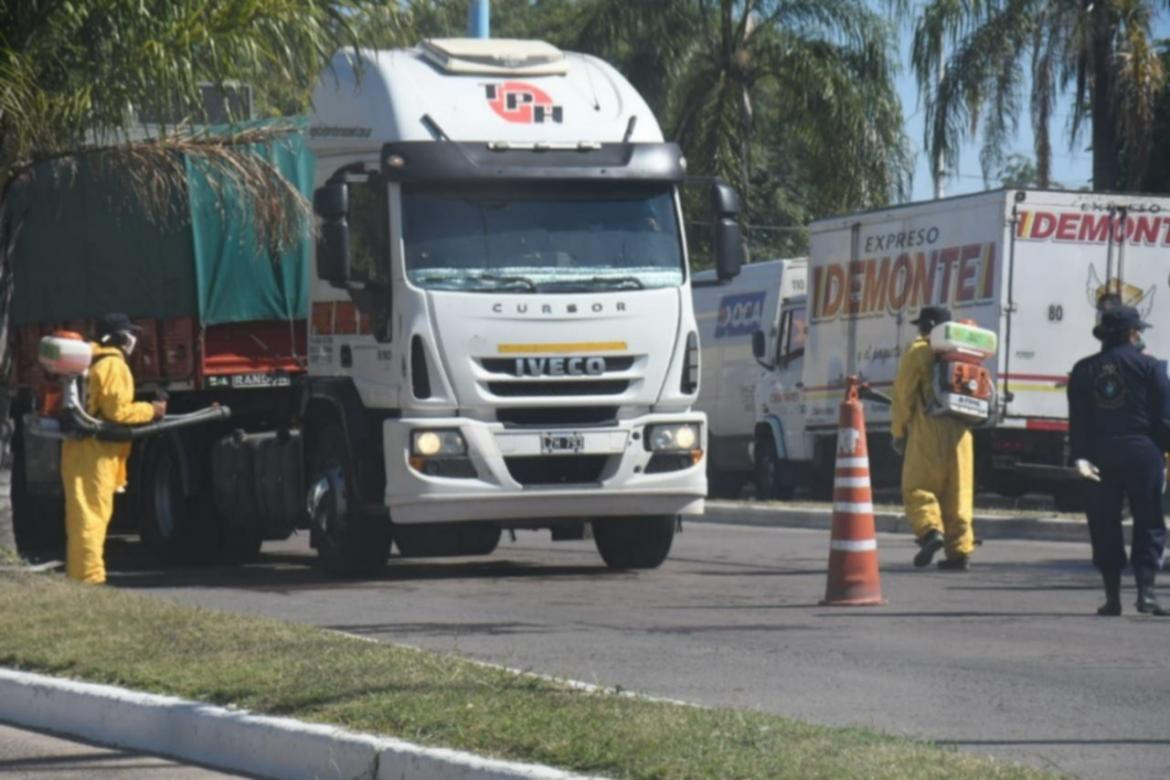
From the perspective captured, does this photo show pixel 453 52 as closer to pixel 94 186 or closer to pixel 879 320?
pixel 94 186

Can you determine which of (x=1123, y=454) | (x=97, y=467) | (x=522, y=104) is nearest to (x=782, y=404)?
(x=522, y=104)

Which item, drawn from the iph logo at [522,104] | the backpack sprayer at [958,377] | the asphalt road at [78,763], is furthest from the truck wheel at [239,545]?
the asphalt road at [78,763]

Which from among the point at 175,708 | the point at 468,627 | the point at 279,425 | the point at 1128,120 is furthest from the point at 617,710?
the point at 1128,120

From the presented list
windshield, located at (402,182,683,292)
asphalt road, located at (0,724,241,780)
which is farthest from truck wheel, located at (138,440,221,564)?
asphalt road, located at (0,724,241,780)

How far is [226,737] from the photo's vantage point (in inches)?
333

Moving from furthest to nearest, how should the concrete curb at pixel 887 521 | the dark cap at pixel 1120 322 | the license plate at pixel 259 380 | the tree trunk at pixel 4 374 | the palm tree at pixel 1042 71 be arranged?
the palm tree at pixel 1042 71
the concrete curb at pixel 887 521
the license plate at pixel 259 380
the tree trunk at pixel 4 374
the dark cap at pixel 1120 322

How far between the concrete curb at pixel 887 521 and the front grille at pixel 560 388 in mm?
5150

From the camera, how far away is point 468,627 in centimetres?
1255

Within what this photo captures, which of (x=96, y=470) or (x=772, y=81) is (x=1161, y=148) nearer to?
(x=772, y=81)

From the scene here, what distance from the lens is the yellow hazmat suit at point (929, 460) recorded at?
16.1 metres

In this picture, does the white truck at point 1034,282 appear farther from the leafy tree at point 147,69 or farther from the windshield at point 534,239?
the leafy tree at point 147,69

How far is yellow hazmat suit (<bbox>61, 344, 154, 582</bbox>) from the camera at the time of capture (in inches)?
589

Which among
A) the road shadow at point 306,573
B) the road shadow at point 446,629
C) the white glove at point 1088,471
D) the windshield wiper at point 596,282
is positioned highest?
the windshield wiper at point 596,282

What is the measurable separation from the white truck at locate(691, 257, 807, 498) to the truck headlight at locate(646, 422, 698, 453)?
47.7 feet
